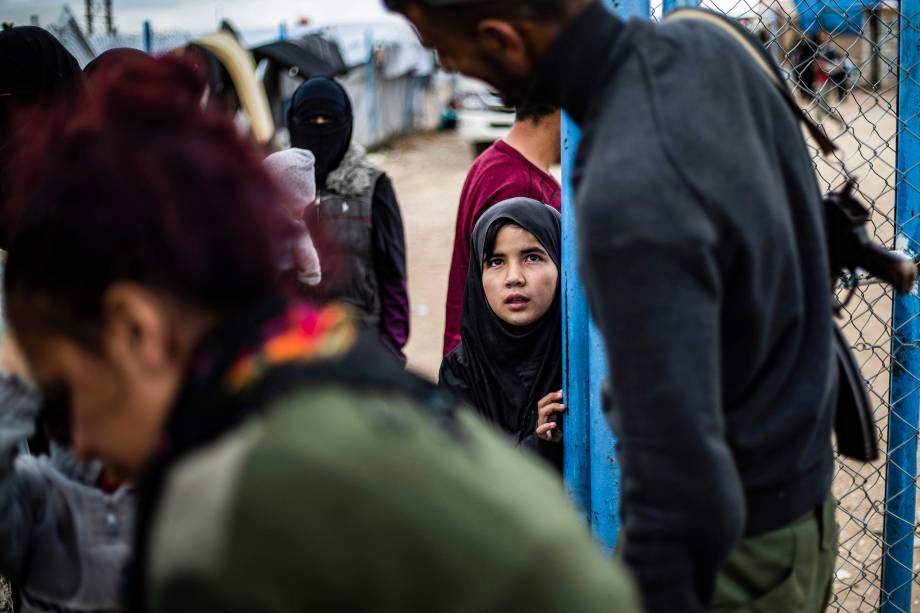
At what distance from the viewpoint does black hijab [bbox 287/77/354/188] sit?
443 cm

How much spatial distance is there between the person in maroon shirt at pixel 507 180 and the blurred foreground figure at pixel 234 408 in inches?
95.9

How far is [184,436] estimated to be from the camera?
2.97 feet

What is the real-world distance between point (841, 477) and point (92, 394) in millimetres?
4534

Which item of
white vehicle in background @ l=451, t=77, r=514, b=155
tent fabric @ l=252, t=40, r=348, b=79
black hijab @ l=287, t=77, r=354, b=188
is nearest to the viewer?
black hijab @ l=287, t=77, r=354, b=188

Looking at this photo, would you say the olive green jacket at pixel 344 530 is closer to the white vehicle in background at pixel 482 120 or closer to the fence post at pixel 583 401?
the fence post at pixel 583 401

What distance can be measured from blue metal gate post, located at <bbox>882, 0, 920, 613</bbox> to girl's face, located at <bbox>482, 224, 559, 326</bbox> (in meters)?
1.04

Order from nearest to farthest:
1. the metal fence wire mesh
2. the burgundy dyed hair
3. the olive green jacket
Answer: the olive green jacket < the burgundy dyed hair < the metal fence wire mesh

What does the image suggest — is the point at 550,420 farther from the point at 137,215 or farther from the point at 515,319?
the point at 137,215

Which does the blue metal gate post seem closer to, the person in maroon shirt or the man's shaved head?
the person in maroon shirt

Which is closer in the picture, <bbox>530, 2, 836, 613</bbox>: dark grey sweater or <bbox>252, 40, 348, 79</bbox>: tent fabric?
<bbox>530, 2, 836, 613</bbox>: dark grey sweater

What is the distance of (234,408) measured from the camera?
2.90 feet

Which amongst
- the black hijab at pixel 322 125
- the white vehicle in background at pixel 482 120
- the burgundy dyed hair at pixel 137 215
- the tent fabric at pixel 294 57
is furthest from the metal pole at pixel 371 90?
the burgundy dyed hair at pixel 137 215

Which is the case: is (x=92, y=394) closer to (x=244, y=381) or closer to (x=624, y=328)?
(x=244, y=381)

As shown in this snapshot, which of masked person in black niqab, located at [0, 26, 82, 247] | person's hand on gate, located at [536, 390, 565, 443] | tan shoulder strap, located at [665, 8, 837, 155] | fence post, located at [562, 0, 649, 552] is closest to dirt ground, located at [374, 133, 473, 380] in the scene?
fence post, located at [562, 0, 649, 552]
